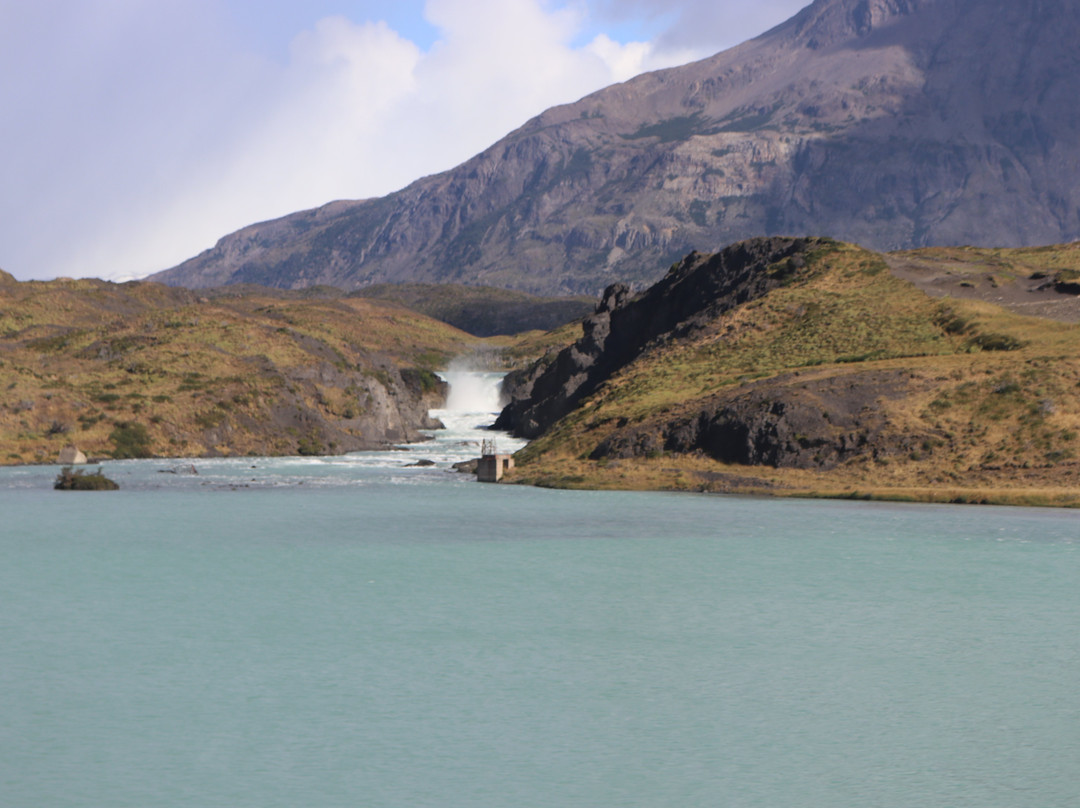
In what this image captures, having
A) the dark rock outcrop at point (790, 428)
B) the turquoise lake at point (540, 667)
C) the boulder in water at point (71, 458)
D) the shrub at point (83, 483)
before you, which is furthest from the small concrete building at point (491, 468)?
the boulder in water at point (71, 458)

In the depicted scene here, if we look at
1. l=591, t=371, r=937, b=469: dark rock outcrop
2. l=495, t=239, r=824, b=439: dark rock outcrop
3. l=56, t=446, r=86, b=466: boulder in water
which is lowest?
l=56, t=446, r=86, b=466: boulder in water

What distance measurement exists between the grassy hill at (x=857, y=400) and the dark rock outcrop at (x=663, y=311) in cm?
481

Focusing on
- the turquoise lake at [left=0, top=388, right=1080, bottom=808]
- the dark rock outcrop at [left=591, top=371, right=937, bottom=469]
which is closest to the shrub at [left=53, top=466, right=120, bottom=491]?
the turquoise lake at [left=0, top=388, right=1080, bottom=808]

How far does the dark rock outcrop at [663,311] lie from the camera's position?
415 ft

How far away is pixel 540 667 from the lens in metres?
30.7

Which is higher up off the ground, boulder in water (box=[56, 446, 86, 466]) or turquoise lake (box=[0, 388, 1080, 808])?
boulder in water (box=[56, 446, 86, 466])

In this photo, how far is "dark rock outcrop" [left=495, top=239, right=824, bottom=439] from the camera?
12638cm

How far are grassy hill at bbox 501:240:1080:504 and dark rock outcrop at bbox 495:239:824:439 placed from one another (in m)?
4.81

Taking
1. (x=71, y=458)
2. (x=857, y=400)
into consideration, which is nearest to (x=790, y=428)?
(x=857, y=400)

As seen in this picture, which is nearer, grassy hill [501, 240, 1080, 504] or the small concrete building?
grassy hill [501, 240, 1080, 504]

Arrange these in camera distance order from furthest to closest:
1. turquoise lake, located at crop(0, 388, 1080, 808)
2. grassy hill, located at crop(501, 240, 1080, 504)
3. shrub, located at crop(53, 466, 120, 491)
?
shrub, located at crop(53, 466, 120, 491) → grassy hill, located at crop(501, 240, 1080, 504) → turquoise lake, located at crop(0, 388, 1080, 808)

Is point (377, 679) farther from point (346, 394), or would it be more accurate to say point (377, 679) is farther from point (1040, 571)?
point (346, 394)

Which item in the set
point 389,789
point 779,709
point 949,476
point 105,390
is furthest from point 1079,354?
point 105,390

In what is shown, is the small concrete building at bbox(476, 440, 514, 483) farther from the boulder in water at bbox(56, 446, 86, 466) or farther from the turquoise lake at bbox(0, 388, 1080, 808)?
the boulder in water at bbox(56, 446, 86, 466)
